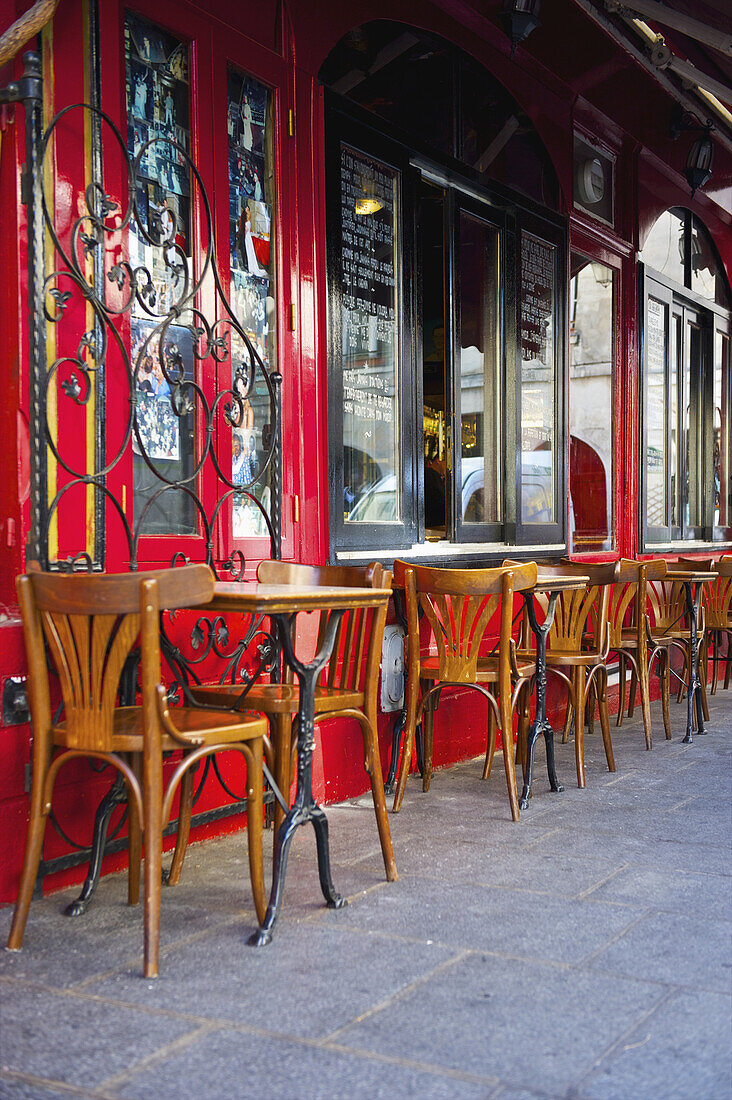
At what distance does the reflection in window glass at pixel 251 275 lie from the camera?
3.83 meters

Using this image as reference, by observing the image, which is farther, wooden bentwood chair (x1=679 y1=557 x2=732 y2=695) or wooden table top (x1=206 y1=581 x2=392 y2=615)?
wooden bentwood chair (x1=679 y1=557 x2=732 y2=695)

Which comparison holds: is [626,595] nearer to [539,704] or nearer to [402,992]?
[539,704]

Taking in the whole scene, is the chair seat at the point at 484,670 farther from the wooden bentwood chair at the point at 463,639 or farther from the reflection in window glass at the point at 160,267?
the reflection in window glass at the point at 160,267

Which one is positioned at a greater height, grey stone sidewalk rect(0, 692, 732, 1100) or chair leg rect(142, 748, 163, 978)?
chair leg rect(142, 748, 163, 978)

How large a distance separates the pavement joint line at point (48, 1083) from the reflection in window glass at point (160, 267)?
1.70 m

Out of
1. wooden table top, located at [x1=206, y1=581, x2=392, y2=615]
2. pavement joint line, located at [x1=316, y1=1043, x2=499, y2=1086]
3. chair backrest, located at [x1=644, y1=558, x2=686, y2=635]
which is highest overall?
wooden table top, located at [x1=206, y1=581, x2=392, y2=615]

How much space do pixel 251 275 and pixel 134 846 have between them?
2004mm

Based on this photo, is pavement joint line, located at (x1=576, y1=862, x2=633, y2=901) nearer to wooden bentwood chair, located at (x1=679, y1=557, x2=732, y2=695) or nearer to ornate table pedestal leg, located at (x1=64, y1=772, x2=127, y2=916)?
ornate table pedestal leg, located at (x1=64, y1=772, x2=127, y2=916)

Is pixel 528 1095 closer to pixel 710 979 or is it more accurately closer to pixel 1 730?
pixel 710 979

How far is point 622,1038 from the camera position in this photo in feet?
6.87

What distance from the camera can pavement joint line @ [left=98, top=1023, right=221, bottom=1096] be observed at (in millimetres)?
1921

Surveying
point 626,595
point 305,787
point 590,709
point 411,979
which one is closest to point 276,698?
point 305,787

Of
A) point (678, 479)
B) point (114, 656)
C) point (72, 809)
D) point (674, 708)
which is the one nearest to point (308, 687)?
point (114, 656)

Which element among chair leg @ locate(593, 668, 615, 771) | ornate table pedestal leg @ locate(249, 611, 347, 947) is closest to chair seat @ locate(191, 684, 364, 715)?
ornate table pedestal leg @ locate(249, 611, 347, 947)
